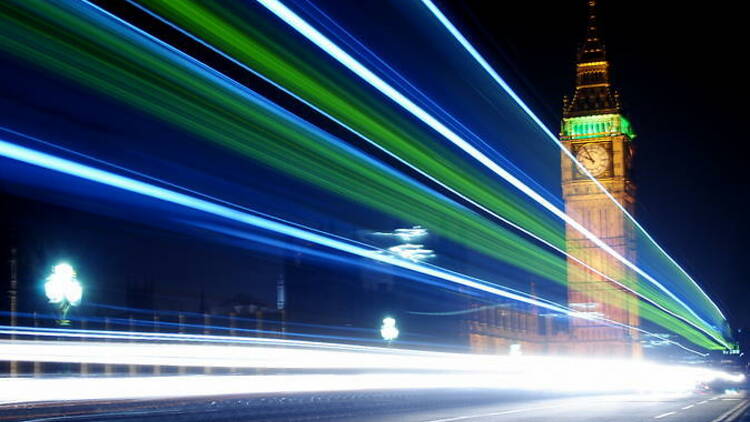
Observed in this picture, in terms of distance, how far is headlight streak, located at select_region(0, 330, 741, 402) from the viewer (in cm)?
1278

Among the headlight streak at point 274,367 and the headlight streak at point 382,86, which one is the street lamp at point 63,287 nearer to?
the headlight streak at point 274,367

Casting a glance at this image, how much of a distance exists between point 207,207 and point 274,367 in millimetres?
3826

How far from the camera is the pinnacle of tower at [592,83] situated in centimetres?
11112

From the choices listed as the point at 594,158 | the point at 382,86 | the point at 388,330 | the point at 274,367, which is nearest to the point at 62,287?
the point at 274,367

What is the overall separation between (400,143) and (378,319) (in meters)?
6.89

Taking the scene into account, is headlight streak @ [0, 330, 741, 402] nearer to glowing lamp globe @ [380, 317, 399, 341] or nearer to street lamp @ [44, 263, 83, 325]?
glowing lamp globe @ [380, 317, 399, 341]

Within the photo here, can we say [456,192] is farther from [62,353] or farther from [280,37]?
[62,353]

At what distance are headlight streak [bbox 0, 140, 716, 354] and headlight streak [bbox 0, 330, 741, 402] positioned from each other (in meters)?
1.80

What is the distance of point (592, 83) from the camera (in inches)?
4542

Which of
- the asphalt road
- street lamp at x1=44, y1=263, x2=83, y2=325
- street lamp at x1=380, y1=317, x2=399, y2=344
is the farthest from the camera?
street lamp at x1=380, y1=317, x2=399, y2=344

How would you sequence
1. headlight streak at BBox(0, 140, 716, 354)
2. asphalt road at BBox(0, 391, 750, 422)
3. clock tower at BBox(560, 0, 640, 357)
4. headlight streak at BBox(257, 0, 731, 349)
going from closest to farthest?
headlight streak at BBox(0, 140, 716, 354)
headlight streak at BBox(257, 0, 731, 349)
asphalt road at BBox(0, 391, 750, 422)
clock tower at BBox(560, 0, 640, 357)

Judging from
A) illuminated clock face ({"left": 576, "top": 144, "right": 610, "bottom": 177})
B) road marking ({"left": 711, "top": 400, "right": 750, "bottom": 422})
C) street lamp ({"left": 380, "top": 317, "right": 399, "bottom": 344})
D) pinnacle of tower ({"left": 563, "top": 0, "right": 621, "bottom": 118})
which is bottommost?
road marking ({"left": 711, "top": 400, "right": 750, "bottom": 422})

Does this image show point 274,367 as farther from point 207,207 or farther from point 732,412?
point 732,412

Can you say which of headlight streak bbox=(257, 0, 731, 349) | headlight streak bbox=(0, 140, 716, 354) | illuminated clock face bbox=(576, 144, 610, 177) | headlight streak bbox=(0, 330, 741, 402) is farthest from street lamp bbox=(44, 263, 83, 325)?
illuminated clock face bbox=(576, 144, 610, 177)
